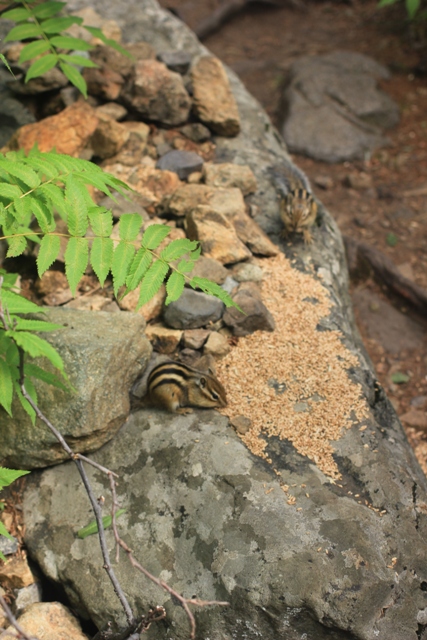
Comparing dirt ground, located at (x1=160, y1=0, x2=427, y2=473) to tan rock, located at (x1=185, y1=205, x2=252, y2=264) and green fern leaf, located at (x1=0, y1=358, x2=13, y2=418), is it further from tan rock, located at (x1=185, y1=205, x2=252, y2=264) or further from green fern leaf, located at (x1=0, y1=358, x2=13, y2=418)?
green fern leaf, located at (x1=0, y1=358, x2=13, y2=418)

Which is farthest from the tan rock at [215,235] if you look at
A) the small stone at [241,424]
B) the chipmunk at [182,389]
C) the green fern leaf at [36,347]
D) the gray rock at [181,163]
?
the green fern leaf at [36,347]

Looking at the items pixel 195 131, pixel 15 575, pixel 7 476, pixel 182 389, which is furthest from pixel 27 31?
pixel 15 575

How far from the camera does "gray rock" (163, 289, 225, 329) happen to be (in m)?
4.25

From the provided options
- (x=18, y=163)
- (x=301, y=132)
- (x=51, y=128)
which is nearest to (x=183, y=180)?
(x=51, y=128)

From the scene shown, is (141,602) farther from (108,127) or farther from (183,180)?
(108,127)

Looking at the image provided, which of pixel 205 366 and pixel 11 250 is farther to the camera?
pixel 205 366

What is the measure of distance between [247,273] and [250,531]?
2.03 m

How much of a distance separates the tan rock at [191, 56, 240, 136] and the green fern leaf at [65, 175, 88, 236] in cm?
320

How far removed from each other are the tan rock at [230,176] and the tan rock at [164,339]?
172 centimetres

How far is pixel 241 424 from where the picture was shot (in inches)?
150

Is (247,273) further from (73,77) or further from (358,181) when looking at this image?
(358,181)

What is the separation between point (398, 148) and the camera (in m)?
9.28

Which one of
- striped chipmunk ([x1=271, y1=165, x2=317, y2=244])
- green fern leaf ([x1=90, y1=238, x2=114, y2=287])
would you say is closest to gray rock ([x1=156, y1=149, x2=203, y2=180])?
striped chipmunk ([x1=271, y1=165, x2=317, y2=244])

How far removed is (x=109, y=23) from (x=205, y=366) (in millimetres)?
4377
